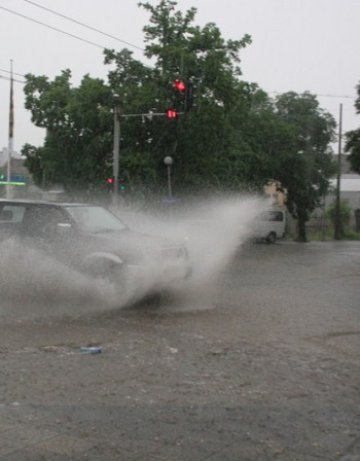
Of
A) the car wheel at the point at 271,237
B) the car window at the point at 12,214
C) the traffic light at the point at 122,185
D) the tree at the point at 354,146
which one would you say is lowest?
the car wheel at the point at 271,237

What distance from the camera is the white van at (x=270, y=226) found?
113 feet

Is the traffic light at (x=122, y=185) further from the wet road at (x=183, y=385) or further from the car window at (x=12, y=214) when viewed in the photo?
the wet road at (x=183, y=385)

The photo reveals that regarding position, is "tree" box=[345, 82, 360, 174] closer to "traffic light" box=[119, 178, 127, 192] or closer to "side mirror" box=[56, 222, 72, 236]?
"traffic light" box=[119, 178, 127, 192]

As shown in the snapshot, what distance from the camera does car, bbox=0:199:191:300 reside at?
380 inches

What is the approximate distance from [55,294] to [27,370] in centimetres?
394

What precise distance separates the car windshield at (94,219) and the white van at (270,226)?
2330 cm

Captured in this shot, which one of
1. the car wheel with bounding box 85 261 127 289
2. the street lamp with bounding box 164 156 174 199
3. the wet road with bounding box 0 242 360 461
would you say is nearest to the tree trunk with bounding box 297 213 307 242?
the street lamp with bounding box 164 156 174 199

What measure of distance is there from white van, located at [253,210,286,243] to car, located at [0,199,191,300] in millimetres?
23861

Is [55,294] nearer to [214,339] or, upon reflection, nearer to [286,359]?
[214,339]

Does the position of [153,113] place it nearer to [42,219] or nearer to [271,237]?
[271,237]

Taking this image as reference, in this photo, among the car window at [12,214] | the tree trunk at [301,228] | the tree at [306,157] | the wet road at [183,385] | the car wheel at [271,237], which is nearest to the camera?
the wet road at [183,385]

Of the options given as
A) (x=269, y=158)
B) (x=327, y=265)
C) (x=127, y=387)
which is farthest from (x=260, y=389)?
(x=269, y=158)

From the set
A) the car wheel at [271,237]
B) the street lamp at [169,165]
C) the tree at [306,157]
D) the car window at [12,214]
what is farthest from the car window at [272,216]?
the car window at [12,214]

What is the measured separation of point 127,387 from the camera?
222 inches
